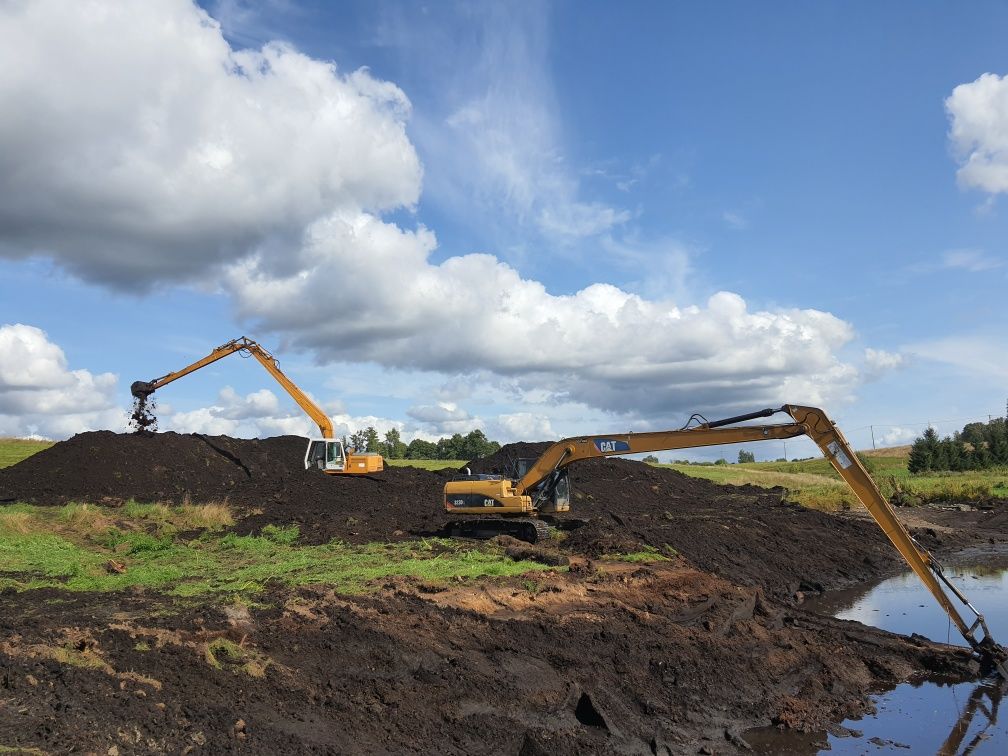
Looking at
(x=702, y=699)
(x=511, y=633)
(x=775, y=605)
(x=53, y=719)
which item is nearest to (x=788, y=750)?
(x=702, y=699)

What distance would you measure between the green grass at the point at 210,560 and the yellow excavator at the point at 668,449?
1320mm

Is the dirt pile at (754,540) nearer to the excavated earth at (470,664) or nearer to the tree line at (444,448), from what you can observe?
the excavated earth at (470,664)

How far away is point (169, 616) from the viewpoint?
1054 cm

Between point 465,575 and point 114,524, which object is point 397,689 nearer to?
point 465,575

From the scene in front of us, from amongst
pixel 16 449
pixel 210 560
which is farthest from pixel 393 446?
pixel 210 560

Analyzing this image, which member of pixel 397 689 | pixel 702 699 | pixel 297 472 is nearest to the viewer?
pixel 397 689

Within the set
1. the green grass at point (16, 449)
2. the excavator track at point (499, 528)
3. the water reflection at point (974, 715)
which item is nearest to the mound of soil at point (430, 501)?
the excavator track at point (499, 528)

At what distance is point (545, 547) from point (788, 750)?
32.7 feet

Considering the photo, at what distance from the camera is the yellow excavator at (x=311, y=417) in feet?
105

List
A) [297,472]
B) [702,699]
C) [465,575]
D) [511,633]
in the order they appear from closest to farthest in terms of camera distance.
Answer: [702,699], [511,633], [465,575], [297,472]

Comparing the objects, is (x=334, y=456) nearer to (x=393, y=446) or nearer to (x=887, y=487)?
(x=887, y=487)

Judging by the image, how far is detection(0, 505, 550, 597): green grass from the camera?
13.6m

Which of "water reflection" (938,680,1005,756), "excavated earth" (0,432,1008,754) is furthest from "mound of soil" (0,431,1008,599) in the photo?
"water reflection" (938,680,1005,756)

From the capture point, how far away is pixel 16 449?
153ft
